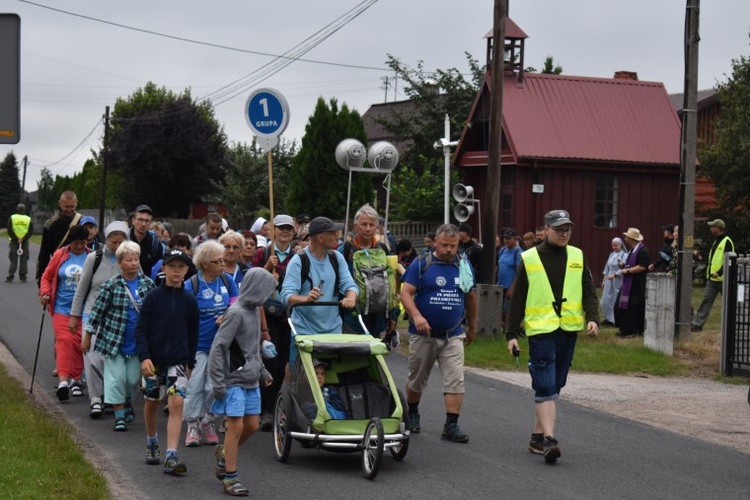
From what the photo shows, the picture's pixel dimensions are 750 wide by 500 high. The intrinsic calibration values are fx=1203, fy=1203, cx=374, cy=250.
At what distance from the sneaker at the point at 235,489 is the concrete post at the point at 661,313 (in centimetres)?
1066

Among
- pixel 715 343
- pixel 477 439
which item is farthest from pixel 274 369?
pixel 715 343

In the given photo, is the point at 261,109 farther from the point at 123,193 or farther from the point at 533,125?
the point at 123,193

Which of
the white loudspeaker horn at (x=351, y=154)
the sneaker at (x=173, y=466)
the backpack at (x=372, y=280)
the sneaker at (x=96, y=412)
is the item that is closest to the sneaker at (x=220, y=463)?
the sneaker at (x=173, y=466)

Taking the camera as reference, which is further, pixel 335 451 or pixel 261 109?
pixel 261 109

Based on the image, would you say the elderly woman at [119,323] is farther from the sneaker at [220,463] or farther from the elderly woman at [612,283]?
the elderly woman at [612,283]

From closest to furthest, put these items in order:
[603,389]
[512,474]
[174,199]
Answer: [512,474]
[603,389]
[174,199]

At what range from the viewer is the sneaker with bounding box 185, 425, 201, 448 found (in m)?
10.1

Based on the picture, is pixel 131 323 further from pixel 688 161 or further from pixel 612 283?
pixel 612 283

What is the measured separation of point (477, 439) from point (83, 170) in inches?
3578

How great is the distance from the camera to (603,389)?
1452 centimetres

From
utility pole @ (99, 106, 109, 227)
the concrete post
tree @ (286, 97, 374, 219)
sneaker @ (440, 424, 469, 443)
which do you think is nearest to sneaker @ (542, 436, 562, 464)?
sneaker @ (440, 424, 469, 443)

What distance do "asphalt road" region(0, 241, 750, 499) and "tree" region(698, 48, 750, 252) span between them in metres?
23.0

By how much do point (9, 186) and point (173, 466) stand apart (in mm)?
119630

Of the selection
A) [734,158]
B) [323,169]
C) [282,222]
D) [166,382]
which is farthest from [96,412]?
[323,169]
